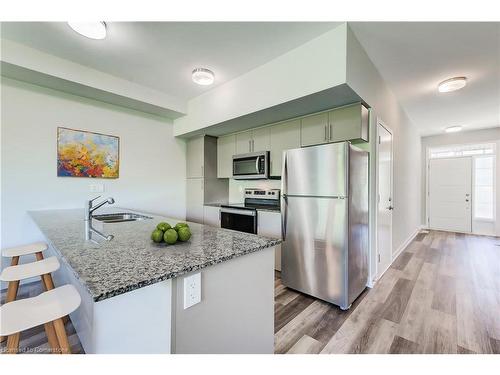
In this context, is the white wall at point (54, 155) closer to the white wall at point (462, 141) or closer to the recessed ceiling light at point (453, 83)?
the recessed ceiling light at point (453, 83)

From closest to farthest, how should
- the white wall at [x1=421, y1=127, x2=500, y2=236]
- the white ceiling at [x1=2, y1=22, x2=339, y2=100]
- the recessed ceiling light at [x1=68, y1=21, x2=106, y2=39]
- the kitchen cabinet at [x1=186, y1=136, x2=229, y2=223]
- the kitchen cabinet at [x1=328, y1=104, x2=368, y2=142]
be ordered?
1. the recessed ceiling light at [x1=68, y1=21, x2=106, y2=39]
2. the white ceiling at [x1=2, y1=22, x2=339, y2=100]
3. the kitchen cabinet at [x1=328, y1=104, x2=368, y2=142]
4. the kitchen cabinet at [x1=186, y1=136, x2=229, y2=223]
5. the white wall at [x1=421, y1=127, x2=500, y2=236]

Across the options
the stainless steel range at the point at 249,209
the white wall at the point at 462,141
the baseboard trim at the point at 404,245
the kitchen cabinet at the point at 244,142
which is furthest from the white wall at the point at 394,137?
the kitchen cabinet at the point at 244,142

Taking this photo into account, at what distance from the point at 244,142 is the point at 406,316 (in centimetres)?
280

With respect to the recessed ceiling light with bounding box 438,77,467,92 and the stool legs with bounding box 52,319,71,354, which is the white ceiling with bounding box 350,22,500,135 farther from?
the stool legs with bounding box 52,319,71,354

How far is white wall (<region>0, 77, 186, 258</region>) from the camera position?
2.45 meters

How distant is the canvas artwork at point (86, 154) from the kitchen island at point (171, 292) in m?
1.93

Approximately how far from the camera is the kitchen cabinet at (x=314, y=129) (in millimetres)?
2539

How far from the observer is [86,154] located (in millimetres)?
2943

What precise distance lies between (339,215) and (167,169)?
2900mm

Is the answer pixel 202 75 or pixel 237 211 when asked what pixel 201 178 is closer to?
pixel 237 211

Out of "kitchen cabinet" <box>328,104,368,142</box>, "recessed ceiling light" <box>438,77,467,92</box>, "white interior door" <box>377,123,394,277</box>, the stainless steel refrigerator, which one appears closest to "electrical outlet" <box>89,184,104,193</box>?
the stainless steel refrigerator

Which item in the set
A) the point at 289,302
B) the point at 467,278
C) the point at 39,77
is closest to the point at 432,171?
the point at 467,278

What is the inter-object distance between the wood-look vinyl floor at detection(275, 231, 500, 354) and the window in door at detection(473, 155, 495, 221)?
273 centimetres
